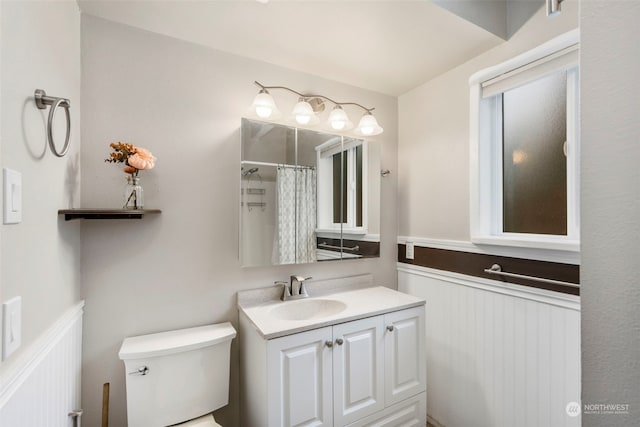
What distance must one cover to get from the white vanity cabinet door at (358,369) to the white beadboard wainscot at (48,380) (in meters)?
1.04

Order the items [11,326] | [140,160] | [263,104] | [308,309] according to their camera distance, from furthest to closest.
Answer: [308,309] < [263,104] < [140,160] < [11,326]

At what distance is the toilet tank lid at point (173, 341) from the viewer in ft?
4.02

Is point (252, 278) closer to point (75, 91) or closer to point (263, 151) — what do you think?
point (263, 151)

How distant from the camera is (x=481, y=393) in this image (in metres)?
1.64

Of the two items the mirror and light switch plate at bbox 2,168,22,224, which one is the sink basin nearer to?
the mirror

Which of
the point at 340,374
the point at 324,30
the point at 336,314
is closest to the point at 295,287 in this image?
the point at 336,314

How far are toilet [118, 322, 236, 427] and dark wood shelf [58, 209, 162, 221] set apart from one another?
1.87 feet

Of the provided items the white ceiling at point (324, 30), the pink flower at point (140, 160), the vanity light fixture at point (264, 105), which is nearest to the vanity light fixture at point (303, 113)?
the vanity light fixture at point (264, 105)

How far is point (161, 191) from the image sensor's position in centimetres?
144

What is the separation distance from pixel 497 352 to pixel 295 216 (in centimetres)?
136

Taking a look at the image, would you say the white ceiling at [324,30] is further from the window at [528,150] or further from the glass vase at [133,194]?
the glass vase at [133,194]

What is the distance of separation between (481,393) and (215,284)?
5.32 ft

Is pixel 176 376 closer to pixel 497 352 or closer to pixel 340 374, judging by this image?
pixel 340 374

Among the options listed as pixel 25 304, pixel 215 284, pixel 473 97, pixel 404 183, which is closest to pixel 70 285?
pixel 25 304
